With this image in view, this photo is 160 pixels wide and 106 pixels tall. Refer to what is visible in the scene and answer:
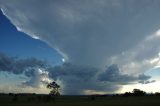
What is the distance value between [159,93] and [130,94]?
2078 cm

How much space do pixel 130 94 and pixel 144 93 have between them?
987 cm

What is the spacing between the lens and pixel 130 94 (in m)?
182

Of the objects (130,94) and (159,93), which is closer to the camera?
(159,93)

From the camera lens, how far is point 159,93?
17062 centimetres

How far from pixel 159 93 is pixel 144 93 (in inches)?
516

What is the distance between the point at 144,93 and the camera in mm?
181375
